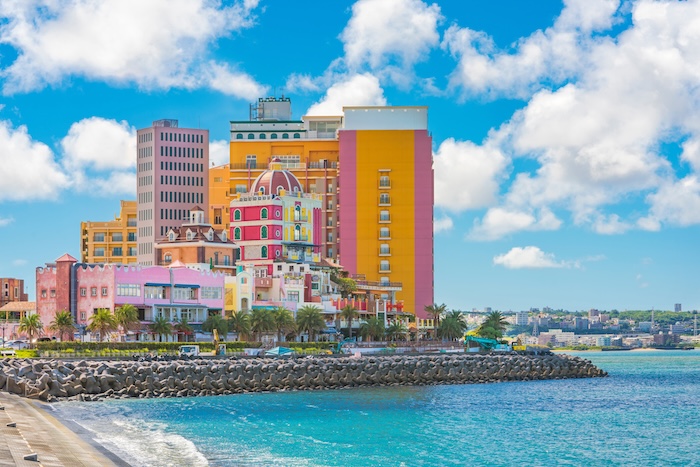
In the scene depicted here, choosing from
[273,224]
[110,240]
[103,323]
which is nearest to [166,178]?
[110,240]

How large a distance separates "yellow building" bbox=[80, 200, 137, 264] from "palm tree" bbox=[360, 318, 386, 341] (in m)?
55.7

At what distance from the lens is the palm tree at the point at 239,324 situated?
106 m

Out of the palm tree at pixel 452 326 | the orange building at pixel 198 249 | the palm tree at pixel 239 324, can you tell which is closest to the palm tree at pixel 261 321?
the palm tree at pixel 239 324

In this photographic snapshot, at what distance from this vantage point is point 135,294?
99.5 metres

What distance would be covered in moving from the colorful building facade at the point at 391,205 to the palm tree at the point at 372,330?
21529mm

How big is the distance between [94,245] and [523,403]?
373ft

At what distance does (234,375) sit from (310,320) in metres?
45.2

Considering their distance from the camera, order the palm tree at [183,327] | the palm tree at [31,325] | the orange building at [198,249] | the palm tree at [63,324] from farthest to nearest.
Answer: the orange building at [198,249] → the palm tree at [183,327] → the palm tree at [31,325] → the palm tree at [63,324]

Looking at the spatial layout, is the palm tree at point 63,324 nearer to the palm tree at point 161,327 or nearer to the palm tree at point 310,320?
the palm tree at point 161,327

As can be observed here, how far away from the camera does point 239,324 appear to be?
106 meters

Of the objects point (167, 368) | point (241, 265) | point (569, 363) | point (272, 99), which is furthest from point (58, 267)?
point (272, 99)

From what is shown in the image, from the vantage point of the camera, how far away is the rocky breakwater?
60375 mm

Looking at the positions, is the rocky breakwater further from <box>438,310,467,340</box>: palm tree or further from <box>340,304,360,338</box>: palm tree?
<box>438,310,467,340</box>: palm tree

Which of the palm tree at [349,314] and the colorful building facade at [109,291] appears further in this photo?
the palm tree at [349,314]
